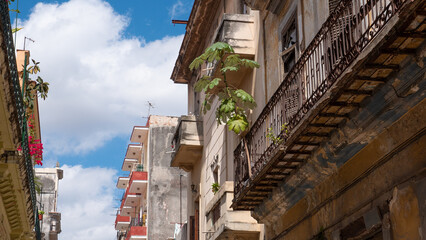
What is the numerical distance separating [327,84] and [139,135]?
33911 mm

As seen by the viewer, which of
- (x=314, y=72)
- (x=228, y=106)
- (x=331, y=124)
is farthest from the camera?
(x=228, y=106)

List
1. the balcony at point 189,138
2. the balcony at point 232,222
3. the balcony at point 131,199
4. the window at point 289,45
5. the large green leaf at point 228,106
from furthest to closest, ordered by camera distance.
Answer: the balcony at point 131,199 < the balcony at point 189,138 < the balcony at point 232,222 < the large green leaf at point 228,106 < the window at point 289,45

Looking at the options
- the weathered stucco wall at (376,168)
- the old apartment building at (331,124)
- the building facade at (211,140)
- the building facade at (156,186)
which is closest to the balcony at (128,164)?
the building facade at (156,186)

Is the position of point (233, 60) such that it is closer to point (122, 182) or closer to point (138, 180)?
point (138, 180)

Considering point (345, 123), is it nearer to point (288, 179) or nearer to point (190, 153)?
point (288, 179)

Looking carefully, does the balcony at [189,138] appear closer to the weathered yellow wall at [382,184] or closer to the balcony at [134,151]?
the weathered yellow wall at [382,184]

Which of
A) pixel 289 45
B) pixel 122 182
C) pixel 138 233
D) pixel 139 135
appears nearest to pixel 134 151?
pixel 122 182

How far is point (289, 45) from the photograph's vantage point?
40.4ft

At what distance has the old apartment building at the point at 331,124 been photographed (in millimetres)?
6957

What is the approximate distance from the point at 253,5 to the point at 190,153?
7520 mm

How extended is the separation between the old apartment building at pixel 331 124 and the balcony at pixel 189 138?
4672mm

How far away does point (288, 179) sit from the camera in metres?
10.4

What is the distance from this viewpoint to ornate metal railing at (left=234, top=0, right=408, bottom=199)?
293 inches

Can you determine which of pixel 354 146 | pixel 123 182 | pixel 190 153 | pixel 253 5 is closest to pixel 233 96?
pixel 253 5
